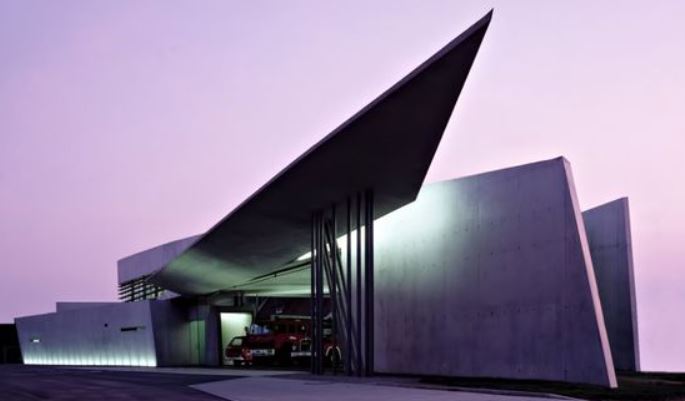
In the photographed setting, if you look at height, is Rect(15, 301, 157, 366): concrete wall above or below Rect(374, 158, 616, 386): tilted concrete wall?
below

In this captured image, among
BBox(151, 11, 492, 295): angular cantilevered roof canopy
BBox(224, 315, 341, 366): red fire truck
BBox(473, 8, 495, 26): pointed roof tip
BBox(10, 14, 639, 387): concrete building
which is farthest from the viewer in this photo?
BBox(224, 315, 341, 366): red fire truck

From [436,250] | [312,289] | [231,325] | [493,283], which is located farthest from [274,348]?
[493,283]

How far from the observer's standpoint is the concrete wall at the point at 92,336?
45.1m

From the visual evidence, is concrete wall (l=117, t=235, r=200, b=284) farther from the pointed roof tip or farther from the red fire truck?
the pointed roof tip

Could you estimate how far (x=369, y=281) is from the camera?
24.3 meters

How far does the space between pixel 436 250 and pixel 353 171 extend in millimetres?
4959

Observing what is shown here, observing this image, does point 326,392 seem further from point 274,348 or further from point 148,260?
point 148,260

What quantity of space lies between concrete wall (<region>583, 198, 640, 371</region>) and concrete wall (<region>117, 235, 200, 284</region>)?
24820mm

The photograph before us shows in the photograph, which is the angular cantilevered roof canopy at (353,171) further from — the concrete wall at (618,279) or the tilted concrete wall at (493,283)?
the concrete wall at (618,279)

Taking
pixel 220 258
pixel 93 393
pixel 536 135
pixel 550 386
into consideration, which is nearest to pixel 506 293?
pixel 550 386

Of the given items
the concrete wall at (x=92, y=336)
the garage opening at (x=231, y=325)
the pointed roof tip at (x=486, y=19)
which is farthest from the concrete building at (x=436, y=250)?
the concrete wall at (x=92, y=336)

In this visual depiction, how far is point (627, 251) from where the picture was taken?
89.7 ft

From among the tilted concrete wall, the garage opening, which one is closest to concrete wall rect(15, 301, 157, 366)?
the garage opening

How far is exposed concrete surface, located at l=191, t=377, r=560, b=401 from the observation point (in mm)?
16641
